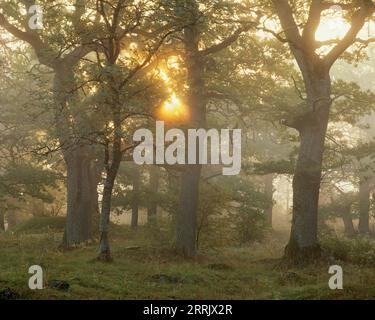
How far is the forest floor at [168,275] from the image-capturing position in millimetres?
11367

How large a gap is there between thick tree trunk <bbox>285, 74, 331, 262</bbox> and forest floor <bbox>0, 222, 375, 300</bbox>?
39.9 inches

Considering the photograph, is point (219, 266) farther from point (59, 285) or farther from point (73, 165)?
point (73, 165)

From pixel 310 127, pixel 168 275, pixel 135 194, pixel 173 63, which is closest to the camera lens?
pixel 168 275

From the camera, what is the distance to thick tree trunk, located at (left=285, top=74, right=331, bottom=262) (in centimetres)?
1762

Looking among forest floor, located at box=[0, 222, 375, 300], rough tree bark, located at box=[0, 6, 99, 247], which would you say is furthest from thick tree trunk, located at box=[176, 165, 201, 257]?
rough tree bark, located at box=[0, 6, 99, 247]

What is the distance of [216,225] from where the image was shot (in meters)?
20.6

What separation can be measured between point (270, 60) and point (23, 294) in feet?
44.5

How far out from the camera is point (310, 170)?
692 inches

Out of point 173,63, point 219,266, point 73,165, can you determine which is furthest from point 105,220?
point 173,63

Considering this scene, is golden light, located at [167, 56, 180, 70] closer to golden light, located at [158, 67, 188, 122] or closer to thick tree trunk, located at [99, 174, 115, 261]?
golden light, located at [158, 67, 188, 122]

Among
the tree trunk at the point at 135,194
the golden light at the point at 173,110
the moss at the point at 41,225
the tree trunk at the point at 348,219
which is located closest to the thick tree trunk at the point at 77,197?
the golden light at the point at 173,110

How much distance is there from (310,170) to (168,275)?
21.5 feet
